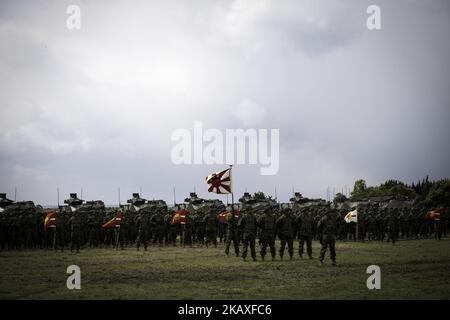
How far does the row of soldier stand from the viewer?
2961cm

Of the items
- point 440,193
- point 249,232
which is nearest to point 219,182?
point 249,232

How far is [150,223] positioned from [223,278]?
17.4 metres

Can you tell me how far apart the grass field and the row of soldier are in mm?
4433

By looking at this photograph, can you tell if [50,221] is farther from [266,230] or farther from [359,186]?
[359,186]

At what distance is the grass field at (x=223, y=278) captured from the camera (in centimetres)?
1280

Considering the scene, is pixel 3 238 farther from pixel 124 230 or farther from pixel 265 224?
pixel 265 224

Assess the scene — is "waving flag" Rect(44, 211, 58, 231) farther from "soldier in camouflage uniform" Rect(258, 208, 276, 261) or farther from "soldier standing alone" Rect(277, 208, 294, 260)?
"soldier standing alone" Rect(277, 208, 294, 260)

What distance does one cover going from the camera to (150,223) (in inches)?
1286

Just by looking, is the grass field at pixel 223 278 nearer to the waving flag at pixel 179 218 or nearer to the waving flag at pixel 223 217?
the waving flag at pixel 179 218

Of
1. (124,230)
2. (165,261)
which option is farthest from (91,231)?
(165,261)

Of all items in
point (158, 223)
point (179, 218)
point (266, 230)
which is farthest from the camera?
point (158, 223)

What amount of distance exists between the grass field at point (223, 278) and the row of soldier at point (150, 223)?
14.5ft

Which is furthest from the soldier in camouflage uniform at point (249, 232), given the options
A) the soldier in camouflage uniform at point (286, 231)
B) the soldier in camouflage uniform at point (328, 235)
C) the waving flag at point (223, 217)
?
the waving flag at point (223, 217)
